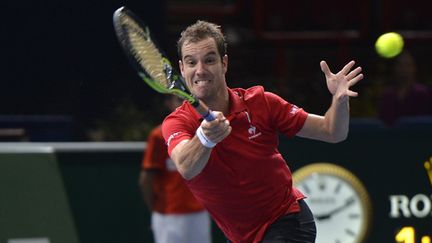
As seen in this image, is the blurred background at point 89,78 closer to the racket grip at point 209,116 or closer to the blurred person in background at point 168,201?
the blurred person in background at point 168,201

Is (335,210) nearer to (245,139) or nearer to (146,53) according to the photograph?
(245,139)

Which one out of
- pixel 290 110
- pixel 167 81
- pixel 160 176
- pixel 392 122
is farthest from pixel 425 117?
pixel 167 81

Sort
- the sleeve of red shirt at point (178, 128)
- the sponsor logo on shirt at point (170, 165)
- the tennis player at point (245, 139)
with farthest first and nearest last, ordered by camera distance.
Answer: the sponsor logo on shirt at point (170, 165), the tennis player at point (245, 139), the sleeve of red shirt at point (178, 128)

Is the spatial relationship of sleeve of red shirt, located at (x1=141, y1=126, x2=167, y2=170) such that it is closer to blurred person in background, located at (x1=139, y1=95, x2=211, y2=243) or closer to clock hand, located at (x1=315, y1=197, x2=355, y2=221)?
blurred person in background, located at (x1=139, y1=95, x2=211, y2=243)

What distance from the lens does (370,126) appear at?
9133 mm

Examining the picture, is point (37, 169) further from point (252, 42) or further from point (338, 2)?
point (338, 2)

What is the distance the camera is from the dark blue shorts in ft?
19.0

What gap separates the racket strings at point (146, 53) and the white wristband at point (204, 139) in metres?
0.35

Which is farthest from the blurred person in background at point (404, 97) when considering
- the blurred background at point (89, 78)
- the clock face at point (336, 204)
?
the clock face at point (336, 204)

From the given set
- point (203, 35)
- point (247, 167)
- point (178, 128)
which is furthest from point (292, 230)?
point (203, 35)

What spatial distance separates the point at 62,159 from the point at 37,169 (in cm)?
22

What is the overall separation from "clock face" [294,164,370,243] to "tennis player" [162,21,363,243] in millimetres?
3047

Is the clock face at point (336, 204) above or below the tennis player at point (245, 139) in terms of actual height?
below

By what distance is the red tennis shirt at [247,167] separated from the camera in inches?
223
